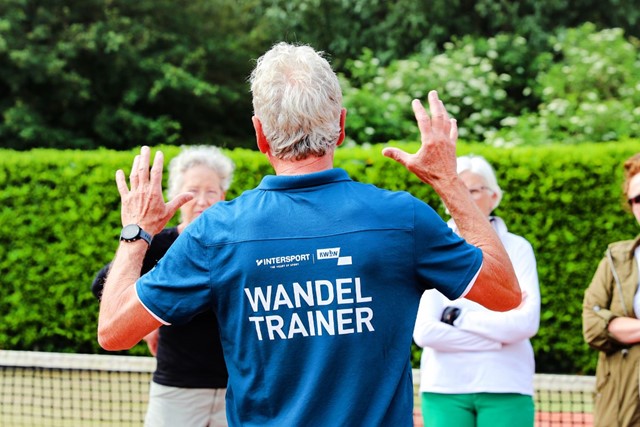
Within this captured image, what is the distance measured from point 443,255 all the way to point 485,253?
0.54 feet

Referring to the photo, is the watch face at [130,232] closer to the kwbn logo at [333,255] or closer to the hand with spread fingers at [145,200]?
the hand with spread fingers at [145,200]

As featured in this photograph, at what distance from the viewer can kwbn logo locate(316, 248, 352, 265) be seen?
2.66 meters

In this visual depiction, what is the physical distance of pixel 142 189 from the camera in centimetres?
306

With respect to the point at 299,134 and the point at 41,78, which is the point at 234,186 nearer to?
the point at 299,134

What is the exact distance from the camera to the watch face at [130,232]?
9.59 feet

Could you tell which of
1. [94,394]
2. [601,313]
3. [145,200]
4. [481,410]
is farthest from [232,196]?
[145,200]

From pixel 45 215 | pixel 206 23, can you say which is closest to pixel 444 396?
pixel 45 215

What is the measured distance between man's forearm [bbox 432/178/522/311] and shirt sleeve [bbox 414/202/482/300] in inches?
2.3

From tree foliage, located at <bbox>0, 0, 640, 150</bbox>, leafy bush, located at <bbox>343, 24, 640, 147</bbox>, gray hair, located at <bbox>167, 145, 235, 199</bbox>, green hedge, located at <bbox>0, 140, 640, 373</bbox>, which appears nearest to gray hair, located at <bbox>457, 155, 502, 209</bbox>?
gray hair, located at <bbox>167, 145, 235, 199</bbox>

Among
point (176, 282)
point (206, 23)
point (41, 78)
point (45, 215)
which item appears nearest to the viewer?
point (176, 282)

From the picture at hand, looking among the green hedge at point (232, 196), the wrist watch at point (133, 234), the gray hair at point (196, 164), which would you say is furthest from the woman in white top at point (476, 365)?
the green hedge at point (232, 196)

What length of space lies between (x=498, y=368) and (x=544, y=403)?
497 centimetres

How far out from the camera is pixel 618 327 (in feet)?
16.2

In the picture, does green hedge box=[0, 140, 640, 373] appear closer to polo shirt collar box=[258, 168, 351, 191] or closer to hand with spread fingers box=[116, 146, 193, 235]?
hand with spread fingers box=[116, 146, 193, 235]
